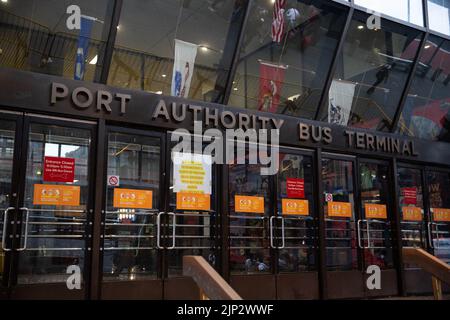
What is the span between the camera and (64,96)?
6355 mm

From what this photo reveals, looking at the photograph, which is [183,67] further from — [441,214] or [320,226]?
[441,214]

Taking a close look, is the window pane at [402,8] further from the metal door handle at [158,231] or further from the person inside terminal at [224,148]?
the metal door handle at [158,231]

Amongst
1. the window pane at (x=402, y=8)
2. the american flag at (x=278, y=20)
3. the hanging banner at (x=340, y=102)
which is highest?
the window pane at (x=402, y=8)

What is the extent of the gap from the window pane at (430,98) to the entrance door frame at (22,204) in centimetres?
641

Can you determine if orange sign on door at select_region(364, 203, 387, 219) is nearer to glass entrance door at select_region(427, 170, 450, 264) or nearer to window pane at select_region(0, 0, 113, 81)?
glass entrance door at select_region(427, 170, 450, 264)

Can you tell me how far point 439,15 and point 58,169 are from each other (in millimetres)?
8270

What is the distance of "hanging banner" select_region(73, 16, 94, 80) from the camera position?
6.79 m

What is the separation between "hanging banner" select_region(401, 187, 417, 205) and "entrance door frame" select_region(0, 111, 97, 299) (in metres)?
5.94

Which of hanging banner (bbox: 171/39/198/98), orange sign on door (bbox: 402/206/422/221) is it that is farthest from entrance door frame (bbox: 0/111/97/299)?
orange sign on door (bbox: 402/206/422/221)

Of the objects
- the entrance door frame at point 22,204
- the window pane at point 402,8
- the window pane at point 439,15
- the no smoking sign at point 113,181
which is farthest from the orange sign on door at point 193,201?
the window pane at point 439,15

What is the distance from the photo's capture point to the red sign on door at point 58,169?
616cm

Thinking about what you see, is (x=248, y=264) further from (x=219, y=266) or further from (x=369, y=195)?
(x=369, y=195)

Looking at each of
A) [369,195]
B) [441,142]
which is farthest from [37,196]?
[441,142]

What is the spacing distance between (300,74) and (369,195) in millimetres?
2530
